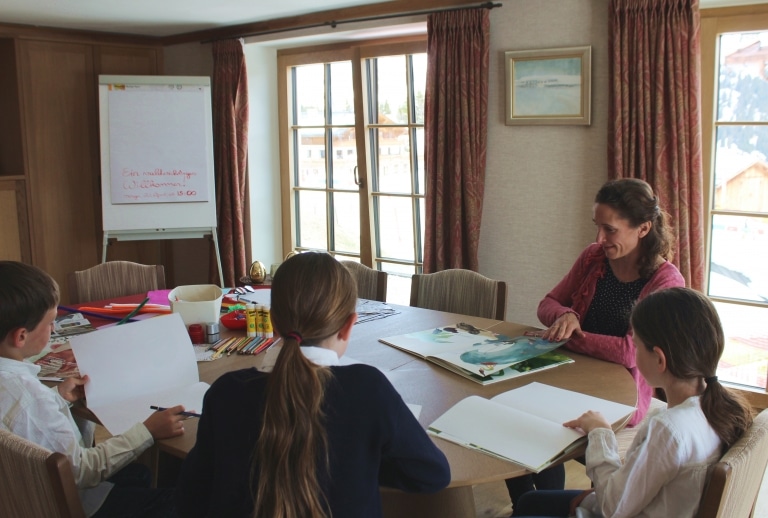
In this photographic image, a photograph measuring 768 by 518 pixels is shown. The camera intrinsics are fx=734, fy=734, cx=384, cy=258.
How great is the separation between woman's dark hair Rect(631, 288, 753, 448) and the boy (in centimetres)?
108

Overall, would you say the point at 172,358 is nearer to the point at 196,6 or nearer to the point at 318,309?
the point at 318,309

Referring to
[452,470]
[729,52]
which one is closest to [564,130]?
[729,52]

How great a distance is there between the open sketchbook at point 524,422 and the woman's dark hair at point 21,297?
0.94 metres

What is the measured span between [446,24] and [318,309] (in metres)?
3.03

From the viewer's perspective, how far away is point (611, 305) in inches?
94.9

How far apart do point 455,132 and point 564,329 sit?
202 centimetres

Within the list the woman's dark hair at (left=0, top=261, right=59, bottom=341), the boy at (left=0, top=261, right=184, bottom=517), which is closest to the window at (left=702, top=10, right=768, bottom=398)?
the boy at (left=0, top=261, right=184, bottom=517)

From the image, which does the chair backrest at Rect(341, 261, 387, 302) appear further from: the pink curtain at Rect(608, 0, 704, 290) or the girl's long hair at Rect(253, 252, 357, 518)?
the girl's long hair at Rect(253, 252, 357, 518)

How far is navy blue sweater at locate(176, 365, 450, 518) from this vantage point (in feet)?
4.05

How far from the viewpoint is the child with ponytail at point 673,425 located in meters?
1.35

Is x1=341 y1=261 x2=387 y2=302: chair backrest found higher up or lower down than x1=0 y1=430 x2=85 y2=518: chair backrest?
higher up

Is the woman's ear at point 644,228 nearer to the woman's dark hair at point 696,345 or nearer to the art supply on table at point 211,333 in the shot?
the woman's dark hair at point 696,345

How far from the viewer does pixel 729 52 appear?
3.38 m

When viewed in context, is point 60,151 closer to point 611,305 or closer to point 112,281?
point 112,281
